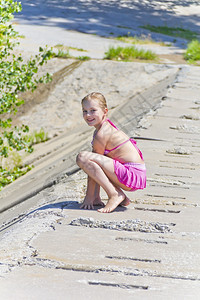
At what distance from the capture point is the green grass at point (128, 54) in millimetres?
12008

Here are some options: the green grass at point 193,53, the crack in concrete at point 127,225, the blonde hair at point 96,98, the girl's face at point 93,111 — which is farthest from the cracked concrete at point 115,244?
the green grass at point 193,53

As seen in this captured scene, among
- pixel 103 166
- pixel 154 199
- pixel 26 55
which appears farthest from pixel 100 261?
pixel 26 55

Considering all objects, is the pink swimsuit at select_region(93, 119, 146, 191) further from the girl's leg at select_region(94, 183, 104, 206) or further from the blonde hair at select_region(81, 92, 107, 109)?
the blonde hair at select_region(81, 92, 107, 109)

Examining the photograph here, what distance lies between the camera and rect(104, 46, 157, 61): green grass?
1201 cm

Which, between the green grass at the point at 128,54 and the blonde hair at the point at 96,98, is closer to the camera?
the blonde hair at the point at 96,98

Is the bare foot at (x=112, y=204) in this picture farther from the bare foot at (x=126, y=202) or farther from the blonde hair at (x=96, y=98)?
the blonde hair at (x=96, y=98)

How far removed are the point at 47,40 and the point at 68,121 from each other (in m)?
3.85

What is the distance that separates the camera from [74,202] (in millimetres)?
4090

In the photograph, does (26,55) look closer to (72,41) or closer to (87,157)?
(72,41)

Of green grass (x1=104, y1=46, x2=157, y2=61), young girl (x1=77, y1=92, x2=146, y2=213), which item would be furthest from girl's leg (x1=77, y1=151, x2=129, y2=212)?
green grass (x1=104, y1=46, x2=157, y2=61)

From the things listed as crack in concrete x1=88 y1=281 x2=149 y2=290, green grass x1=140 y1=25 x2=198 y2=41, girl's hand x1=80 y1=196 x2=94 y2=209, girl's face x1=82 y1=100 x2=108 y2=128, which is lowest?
girl's hand x1=80 y1=196 x2=94 y2=209

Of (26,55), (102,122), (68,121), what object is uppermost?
(102,122)

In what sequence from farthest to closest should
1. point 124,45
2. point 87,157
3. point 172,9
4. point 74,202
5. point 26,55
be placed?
point 172,9 < point 124,45 < point 26,55 < point 74,202 < point 87,157

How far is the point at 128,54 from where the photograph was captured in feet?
40.0
